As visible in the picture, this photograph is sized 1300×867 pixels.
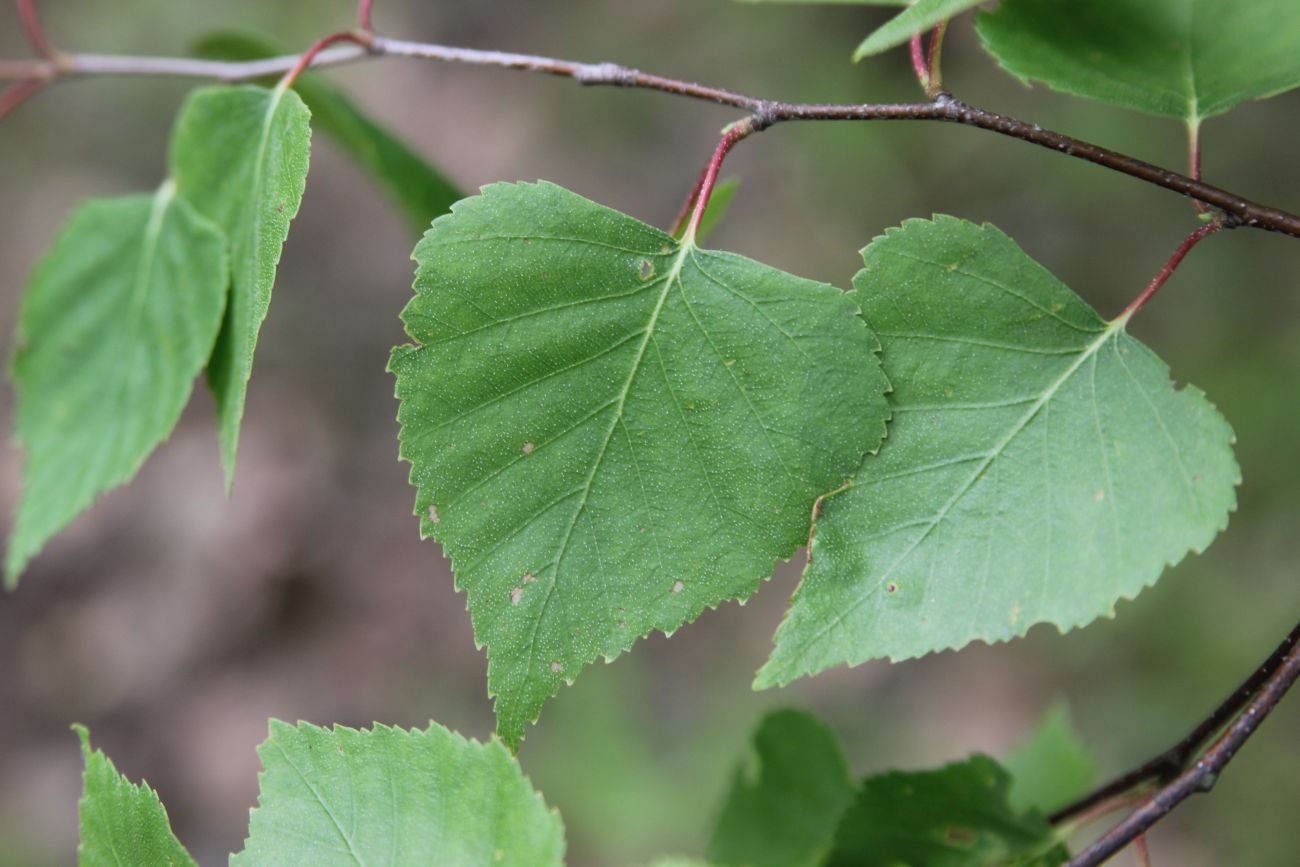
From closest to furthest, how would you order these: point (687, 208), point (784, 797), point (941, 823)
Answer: point (687, 208)
point (941, 823)
point (784, 797)

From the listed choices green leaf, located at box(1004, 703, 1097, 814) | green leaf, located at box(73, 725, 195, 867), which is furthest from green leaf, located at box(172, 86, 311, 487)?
green leaf, located at box(1004, 703, 1097, 814)

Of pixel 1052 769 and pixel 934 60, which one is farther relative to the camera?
pixel 1052 769

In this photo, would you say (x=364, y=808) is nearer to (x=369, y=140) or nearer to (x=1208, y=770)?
(x=1208, y=770)

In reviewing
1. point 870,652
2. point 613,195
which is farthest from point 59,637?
point 870,652

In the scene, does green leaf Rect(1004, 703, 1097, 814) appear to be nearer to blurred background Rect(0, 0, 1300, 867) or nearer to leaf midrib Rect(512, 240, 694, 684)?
leaf midrib Rect(512, 240, 694, 684)

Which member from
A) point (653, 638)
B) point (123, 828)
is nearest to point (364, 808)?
point (123, 828)

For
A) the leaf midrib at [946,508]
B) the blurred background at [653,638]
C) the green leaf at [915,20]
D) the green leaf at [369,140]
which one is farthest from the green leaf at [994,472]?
the blurred background at [653,638]
